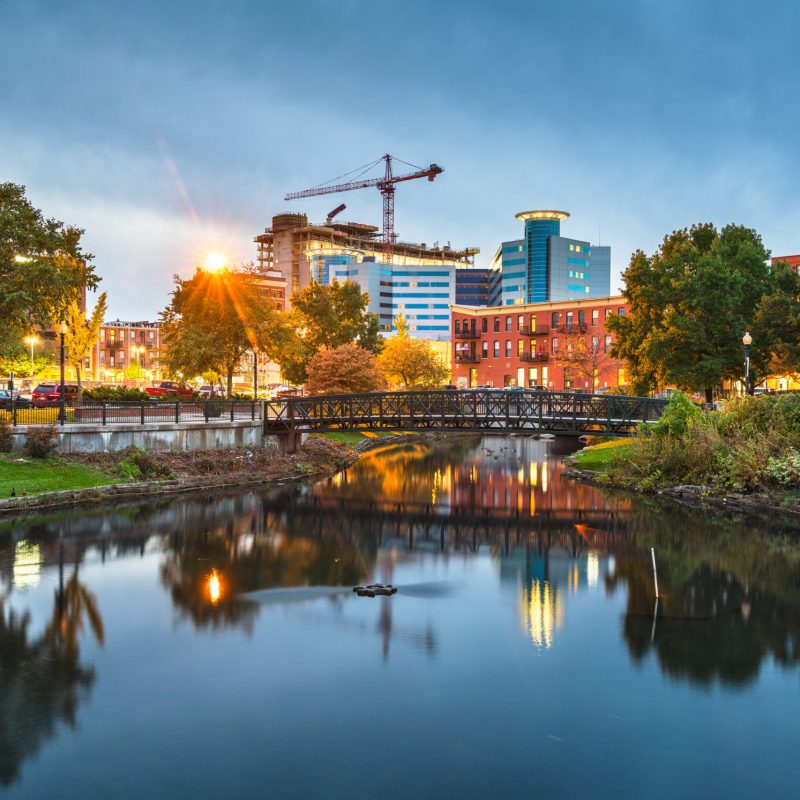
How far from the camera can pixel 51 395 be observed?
53938mm

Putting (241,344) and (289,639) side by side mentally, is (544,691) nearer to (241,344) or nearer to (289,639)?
(289,639)

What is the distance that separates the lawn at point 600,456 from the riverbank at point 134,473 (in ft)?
51.1

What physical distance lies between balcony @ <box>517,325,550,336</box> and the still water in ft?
220

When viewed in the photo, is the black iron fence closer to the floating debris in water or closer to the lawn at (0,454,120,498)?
the lawn at (0,454,120,498)

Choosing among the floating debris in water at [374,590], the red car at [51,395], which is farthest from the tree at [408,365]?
the floating debris in water at [374,590]

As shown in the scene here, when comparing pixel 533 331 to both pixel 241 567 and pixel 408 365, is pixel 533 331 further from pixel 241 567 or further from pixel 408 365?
pixel 241 567

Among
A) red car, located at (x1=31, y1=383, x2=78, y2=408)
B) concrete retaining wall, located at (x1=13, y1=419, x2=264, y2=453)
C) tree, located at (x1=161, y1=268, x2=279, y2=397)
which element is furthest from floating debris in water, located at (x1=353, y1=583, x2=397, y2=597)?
tree, located at (x1=161, y1=268, x2=279, y2=397)

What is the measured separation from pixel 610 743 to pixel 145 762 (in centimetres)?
738

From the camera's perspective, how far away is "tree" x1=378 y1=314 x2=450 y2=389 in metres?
89.1

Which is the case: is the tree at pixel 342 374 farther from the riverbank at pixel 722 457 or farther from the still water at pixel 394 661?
the still water at pixel 394 661

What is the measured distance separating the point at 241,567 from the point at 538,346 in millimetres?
78152

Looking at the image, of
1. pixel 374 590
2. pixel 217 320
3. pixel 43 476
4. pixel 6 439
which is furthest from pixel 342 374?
pixel 374 590

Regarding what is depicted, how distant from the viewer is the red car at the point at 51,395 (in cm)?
4194

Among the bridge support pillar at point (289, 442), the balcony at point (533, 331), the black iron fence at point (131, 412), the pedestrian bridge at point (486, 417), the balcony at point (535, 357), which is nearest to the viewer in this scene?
the black iron fence at point (131, 412)
